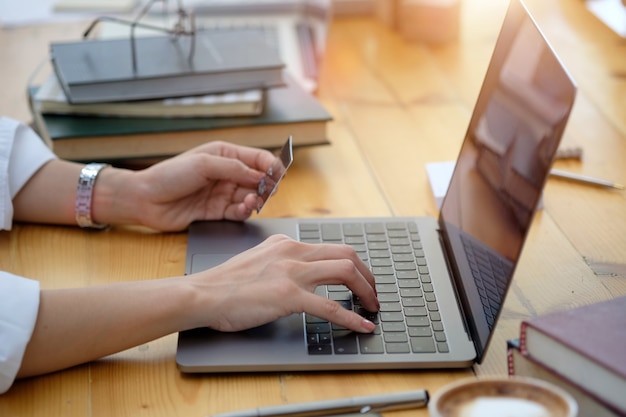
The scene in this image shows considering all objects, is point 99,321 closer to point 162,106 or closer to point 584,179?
point 162,106

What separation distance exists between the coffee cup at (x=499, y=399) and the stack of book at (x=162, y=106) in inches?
27.7

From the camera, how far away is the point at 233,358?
0.83 m

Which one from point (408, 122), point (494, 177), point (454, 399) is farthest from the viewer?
point (408, 122)

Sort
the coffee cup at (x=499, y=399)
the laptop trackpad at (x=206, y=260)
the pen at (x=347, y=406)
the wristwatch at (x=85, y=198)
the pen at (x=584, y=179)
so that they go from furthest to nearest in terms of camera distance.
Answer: the pen at (x=584, y=179)
the wristwatch at (x=85, y=198)
the laptop trackpad at (x=206, y=260)
the pen at (x=347, y=406)
the coffee cup at (x=499, y=399)

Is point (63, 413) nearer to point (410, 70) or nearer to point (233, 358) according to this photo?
point (233, 358)

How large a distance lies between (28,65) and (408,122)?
78cm

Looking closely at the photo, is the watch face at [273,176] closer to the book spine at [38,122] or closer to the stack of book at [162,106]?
the stack of book at [162,106]

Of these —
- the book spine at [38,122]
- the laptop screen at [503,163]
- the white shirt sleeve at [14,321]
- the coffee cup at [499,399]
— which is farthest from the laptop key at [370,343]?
the book spine at [38,122]

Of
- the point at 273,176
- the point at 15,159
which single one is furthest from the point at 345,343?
the point at 15,159

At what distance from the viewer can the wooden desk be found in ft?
2.69

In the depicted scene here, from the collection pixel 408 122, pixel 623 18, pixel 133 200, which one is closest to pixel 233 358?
pixel 133 200

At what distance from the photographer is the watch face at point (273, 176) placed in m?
1.07

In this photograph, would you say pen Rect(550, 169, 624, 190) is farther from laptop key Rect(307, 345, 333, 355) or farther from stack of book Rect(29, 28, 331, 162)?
laptop key Rect(307, 345, 333, 355)

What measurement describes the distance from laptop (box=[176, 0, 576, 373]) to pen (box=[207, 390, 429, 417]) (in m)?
0.05
